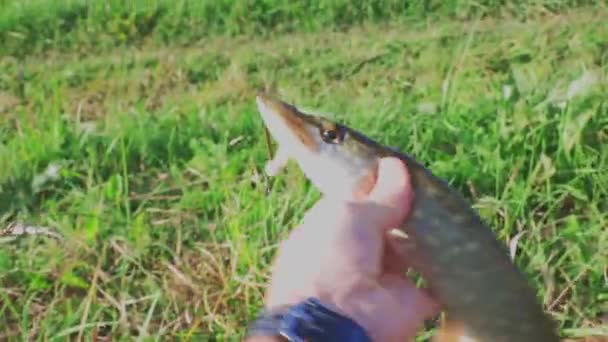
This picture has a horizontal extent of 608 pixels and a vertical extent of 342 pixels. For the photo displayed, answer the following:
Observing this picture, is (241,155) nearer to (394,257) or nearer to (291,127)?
(291,127)

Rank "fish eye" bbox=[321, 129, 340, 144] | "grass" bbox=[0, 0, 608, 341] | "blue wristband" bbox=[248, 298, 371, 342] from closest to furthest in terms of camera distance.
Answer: "blue wristband" bbox=[248, 298, 371, 342] < "fish eye" bbox=[321, 129, 340, 144] < "grass" bbox=[0, 0, 608, 341]

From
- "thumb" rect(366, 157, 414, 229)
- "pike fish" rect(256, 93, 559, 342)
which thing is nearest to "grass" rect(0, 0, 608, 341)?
"pike fish" rect(256, 93, 559, 342)

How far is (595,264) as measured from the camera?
2795mm

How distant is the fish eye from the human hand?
134 millimetres

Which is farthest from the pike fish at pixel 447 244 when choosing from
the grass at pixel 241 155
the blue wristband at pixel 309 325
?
the grass at pixel 241 155

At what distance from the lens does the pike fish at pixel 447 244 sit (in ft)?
5.67

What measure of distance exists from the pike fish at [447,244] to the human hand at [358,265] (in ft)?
0.15

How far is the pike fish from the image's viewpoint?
1.73 metres

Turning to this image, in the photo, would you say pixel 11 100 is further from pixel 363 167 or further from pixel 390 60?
pixel 363 167

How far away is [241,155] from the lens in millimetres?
3318

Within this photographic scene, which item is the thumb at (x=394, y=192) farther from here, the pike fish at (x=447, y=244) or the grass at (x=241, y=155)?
the grass at (x=241, y=155)

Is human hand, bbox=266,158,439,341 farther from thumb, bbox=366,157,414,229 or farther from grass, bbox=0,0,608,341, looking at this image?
grass, bbox=0,0,608,341

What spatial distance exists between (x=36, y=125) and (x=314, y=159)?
221 cm

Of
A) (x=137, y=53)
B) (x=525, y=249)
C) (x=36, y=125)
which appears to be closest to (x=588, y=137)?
(x=525, y=249)
